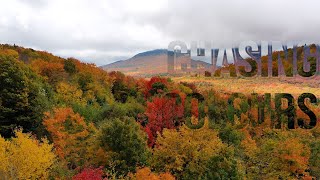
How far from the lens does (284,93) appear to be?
8700 centimetres

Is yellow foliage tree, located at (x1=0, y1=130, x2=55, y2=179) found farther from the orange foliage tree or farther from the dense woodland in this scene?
the orange foliage tree

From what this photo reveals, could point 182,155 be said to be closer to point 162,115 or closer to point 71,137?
point 71,137

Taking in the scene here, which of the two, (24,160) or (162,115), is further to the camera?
(162,115)

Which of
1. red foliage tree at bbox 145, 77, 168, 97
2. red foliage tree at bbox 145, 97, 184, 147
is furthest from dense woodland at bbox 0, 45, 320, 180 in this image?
red foliage tree at bbox 145, 77, 168, 97

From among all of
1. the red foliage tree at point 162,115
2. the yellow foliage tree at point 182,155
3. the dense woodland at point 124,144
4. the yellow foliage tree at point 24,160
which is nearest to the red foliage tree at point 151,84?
the red foliage tree at point 162,115

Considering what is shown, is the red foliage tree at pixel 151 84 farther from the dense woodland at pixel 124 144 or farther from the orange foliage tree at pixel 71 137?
the orange foliage tree at pixel 71 137

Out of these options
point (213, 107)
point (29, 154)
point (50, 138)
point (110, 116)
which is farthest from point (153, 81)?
point (29, 154)

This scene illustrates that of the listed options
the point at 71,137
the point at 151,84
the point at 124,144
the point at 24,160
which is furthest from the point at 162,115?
the point at 24,160

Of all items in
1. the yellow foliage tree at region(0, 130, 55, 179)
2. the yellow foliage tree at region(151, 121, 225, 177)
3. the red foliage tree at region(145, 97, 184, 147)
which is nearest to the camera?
the yellow foliage tree at region(0, 130, 55, 179)

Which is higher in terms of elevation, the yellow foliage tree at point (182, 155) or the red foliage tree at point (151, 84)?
the red foliage tree at point (151, 84)

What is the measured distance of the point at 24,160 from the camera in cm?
3731

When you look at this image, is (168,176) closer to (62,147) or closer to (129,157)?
(129,157)

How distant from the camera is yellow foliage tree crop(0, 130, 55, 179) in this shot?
35625 millimetres

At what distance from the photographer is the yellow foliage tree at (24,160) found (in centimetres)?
3562
